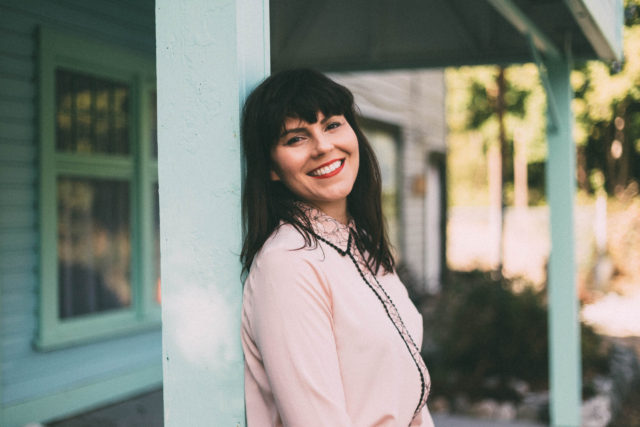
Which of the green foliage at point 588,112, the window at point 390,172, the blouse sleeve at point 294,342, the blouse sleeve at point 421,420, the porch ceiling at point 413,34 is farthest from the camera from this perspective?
the green foliage at point 588,112

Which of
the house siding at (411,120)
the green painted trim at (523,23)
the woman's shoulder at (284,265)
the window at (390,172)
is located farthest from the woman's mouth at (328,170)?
the window at (390,172)

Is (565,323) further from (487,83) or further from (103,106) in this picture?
(487,83)

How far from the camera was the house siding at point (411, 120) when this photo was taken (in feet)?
29.2

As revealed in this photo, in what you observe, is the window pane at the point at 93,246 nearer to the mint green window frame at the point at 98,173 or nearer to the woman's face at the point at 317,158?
the mint green window frame at the point at 98,173

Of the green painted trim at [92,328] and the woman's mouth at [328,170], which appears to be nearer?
the woman's mouth at [328,170]

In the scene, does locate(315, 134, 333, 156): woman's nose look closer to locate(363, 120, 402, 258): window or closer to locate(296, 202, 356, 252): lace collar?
locate(296, 202, 356, 252): lace collar

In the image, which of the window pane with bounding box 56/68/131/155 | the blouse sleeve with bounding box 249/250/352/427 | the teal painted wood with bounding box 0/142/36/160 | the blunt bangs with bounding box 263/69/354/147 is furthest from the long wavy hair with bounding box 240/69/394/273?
the window pane with bounding box 56/68/131/155

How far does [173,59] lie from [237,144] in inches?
9.6

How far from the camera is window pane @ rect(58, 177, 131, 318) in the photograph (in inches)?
184

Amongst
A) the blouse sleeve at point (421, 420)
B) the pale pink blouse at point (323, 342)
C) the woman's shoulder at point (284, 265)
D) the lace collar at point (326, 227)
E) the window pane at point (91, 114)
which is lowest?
the blouse sleeve at point (421, 420)

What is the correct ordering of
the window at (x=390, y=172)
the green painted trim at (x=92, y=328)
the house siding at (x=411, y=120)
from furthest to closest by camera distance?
the window at (x=390, y=172) → the house siding at (x=411, y=120) → the green painted trim at (x=92, y=328)

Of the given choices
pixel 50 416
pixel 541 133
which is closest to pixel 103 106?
pixel 50 416

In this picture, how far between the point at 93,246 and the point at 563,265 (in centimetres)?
357


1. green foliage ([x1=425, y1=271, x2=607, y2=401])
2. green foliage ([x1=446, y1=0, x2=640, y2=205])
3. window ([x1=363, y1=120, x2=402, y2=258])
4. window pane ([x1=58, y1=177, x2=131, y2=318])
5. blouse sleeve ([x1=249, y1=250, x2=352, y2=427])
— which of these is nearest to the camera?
blouse sleeve ([x1=249, y1=250, x2=352, y2=427])
